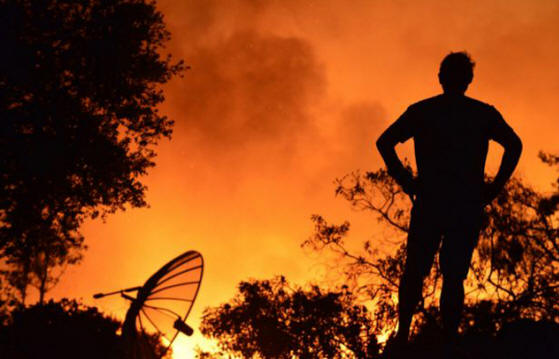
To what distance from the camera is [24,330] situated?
33531mm

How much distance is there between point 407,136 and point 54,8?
750 inches

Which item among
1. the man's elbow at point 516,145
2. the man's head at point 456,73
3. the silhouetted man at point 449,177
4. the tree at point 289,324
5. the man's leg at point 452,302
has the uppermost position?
the tree at point 289,324

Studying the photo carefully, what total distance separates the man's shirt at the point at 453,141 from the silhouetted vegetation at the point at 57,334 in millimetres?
32695

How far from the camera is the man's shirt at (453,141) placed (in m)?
4.13


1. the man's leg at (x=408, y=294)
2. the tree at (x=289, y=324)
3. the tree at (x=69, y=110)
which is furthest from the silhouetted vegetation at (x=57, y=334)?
the man's leg at (x=408, y=294)

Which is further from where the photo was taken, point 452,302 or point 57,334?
point 57,334

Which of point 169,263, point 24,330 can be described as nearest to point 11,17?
point 169,263

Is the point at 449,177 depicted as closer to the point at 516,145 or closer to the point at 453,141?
the point at 453,141

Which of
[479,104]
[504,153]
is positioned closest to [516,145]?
[504,153]

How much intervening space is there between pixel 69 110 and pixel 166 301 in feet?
34.1

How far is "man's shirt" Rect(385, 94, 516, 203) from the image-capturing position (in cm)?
413

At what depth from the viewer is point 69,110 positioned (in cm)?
1881

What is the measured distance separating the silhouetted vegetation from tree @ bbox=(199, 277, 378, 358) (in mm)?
10532

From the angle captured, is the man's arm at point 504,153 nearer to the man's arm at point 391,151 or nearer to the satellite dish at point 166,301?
the man's arm at point 391,151
